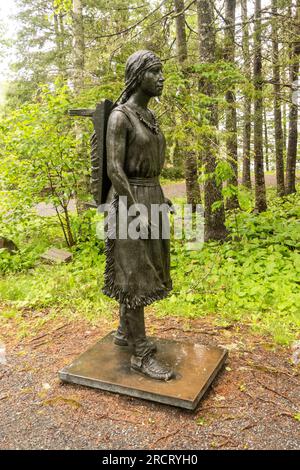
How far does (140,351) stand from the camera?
3275 mm

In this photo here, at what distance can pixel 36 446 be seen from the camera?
2625 mm

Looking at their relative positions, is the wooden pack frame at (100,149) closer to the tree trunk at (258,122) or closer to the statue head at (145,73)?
the statue head at (145,73)

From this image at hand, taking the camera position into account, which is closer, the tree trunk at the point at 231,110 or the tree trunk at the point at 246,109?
the tree trunk at the point at 231,110

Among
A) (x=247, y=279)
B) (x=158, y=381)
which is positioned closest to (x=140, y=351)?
(x=158, y=381)

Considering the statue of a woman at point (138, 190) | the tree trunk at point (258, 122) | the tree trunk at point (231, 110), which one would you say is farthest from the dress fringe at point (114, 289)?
the tree trunk at point (258, 122)

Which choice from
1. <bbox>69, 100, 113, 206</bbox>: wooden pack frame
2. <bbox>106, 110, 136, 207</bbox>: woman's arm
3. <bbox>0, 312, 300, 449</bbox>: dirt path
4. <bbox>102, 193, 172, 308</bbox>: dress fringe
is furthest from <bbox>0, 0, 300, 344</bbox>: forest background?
<bbox>106, 110, 136, 207</bbox>: woman's arm

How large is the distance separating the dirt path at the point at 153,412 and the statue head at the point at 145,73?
7.88 feet

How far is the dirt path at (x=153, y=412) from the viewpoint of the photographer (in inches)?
103

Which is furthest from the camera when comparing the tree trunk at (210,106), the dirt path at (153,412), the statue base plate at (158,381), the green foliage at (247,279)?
the tree trunk at (210,106)

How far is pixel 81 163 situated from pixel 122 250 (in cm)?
428

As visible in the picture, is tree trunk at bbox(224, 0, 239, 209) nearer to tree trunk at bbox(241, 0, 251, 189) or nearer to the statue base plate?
tree trunk at bbox(241, 0, 251, 189)

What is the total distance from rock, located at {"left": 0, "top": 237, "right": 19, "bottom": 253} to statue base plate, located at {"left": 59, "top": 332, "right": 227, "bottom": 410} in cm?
433

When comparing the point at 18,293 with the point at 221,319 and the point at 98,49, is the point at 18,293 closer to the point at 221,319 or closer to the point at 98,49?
the point at 221,319

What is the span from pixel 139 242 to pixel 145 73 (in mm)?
1268
